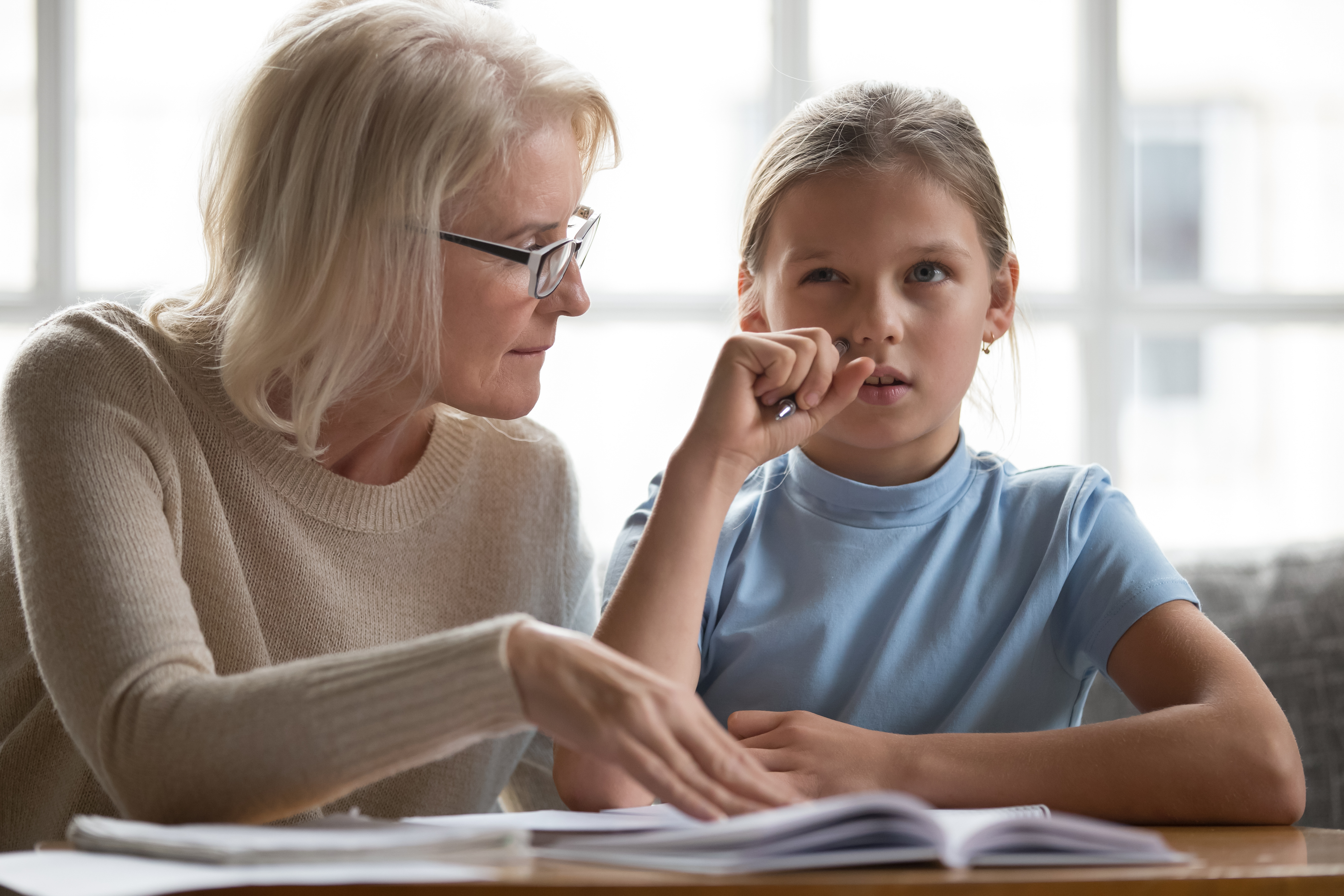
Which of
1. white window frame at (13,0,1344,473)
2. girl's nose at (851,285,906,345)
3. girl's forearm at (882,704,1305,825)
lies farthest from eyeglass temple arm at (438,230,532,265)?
white window frame at (13,0,1344,473)

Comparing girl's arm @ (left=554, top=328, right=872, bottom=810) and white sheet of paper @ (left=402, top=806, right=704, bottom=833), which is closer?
white sheet of paper @ (left=402, top=806, right=704, bottom=833)

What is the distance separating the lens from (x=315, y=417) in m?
1.10

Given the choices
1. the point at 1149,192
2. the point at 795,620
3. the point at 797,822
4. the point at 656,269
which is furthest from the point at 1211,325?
the point at 797,822

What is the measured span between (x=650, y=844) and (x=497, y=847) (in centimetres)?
9

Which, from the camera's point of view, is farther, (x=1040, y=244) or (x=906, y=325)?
(x=1040, y=244)

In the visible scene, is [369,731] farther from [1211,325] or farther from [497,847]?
[1211,325]

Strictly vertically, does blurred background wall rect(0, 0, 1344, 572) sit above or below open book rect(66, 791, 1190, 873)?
above

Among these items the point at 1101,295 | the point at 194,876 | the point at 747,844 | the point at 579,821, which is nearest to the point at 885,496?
the point at 579,821

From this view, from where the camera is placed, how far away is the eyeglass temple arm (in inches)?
43.1

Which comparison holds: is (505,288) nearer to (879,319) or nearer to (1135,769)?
(879,319)

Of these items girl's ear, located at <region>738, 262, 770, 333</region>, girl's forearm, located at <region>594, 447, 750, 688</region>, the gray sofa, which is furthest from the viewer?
the gray sofa

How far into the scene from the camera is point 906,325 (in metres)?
1.15

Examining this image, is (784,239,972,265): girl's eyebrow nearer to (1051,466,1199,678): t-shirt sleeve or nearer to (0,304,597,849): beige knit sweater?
(1051,466,1199,678): t-shirt sleeve

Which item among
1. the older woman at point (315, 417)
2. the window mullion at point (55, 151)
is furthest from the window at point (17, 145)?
the older woman at point (315, 417)
